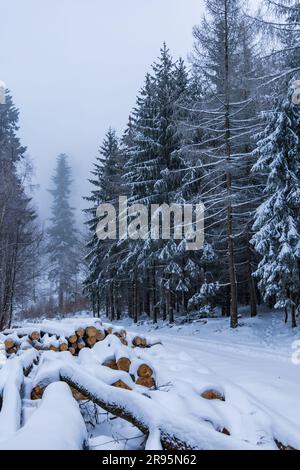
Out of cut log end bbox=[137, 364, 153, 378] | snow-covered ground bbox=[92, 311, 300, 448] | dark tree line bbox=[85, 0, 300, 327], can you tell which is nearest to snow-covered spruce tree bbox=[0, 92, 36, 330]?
snow-covered ground bbox=[92, 311, 300, 448]

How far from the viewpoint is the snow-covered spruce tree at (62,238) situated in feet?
138

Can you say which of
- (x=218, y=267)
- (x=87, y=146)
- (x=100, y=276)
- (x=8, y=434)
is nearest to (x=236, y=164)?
(x=218, y=267)

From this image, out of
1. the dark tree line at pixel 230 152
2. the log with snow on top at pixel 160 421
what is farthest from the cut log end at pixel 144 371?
the dark tree line at pixel 230 152

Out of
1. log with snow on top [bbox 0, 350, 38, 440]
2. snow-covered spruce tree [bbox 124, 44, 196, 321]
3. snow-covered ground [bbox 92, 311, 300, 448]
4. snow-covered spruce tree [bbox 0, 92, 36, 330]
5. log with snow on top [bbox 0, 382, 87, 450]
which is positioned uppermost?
snow-covered spruce tree [bbox 124, 44, 196, 321]

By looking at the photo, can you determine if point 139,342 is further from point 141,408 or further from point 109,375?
point 141,408

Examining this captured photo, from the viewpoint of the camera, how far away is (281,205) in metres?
12.6

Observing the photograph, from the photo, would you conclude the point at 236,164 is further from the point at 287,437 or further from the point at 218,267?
the point at 287,437

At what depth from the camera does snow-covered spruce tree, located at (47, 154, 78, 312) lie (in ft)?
138

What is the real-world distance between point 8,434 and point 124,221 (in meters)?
20.2

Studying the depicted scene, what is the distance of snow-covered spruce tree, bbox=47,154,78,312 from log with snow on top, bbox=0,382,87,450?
110 feet

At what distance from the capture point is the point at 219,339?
13445 mm

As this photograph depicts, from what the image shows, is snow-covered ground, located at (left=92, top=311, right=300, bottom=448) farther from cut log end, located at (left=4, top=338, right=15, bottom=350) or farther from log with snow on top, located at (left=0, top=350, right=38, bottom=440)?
cut log end, located at (left=4, top=338, right=15, bottom=350)

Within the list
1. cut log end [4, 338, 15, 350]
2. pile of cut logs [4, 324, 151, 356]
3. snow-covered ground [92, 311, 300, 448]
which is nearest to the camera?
snow-covered ground [92, 311, 300, 448]

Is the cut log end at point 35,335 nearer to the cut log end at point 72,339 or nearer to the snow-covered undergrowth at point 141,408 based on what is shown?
the cut log end at point 72,339
